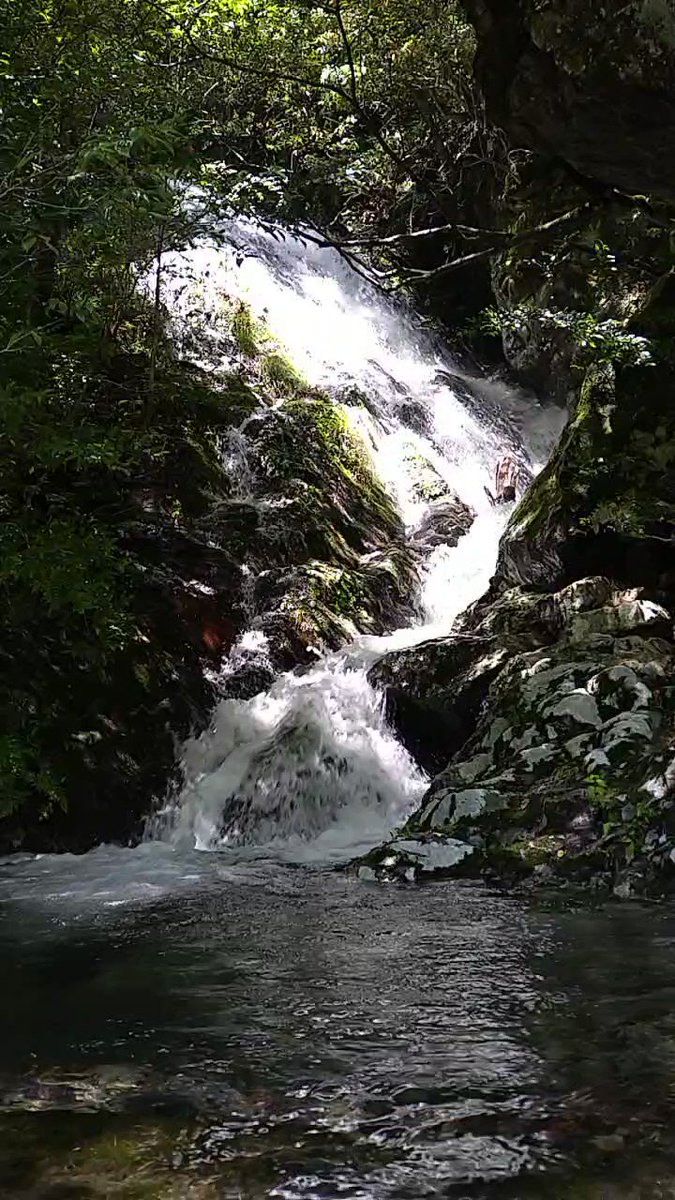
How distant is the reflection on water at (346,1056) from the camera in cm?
192

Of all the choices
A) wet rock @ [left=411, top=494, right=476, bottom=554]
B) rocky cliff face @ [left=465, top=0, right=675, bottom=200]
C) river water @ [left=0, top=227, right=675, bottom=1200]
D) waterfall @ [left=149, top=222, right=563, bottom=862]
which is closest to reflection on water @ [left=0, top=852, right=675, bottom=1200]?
river water @ [left=0, top=227, right=675, bottom=1200]

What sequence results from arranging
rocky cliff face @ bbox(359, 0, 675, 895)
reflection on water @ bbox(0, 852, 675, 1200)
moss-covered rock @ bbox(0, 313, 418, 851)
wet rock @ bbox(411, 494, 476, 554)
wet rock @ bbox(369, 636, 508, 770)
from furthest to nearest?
wet rock @ bbox(411, 494, 476, 554)
wet rock @ bbox(369, 636, 508, 770)
moss-covered rock @ bbox(0, 313, 418, 851)
rocky cliff face @ bbox(359, 0, 675, 895)
reflection on water @ bbox(0, 852, 675, 1200)

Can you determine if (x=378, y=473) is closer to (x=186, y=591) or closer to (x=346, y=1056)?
(x=186, y=591)

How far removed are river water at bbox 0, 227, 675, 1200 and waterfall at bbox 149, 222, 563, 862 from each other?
0.18 m

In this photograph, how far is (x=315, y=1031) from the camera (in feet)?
9.17

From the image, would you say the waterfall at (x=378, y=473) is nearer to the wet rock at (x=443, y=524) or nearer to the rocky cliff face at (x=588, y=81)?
the wet rock at (x=443, y=524)

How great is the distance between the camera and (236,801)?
7766 mm

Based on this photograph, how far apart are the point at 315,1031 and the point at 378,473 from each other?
10.5m

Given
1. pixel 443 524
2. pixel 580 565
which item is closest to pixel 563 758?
pixel 580 565

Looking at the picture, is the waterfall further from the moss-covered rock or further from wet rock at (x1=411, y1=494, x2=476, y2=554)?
the moss-covered rock

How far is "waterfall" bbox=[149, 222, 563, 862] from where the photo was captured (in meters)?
7.63

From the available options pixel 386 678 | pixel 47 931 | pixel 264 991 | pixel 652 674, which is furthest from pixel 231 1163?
pixel 386 678

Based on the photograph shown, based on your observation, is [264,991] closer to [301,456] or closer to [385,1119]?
[385,1119]

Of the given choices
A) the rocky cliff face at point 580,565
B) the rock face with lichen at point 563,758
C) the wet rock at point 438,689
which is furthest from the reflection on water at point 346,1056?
the wet rock at point 438,689
